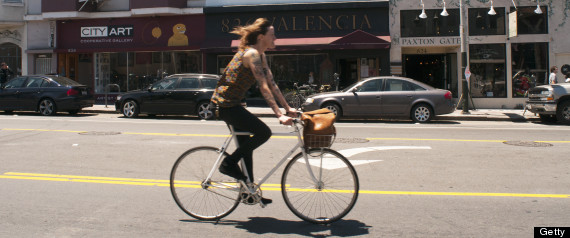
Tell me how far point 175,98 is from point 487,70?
43.4 ft

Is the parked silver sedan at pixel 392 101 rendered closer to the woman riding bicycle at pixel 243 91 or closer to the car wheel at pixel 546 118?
the car wheel at pixel 546 118

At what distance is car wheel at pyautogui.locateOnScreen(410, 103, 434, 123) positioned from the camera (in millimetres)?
15977

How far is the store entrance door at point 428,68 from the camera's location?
23.1 meters

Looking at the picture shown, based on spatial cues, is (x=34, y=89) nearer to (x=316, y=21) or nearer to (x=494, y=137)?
(x=316, y=21)

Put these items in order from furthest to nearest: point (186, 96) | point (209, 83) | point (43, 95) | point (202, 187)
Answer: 1. point (43, 95)
2. point (209, 83)
3. point (186, 96)
4. point (202, 187)

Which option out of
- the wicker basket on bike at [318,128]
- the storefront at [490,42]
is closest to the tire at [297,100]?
the storefront at [490,42]

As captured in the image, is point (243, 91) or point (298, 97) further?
point (298, 97)

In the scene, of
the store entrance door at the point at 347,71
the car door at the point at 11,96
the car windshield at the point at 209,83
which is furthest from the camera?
the store entrance door at the point at 347,71

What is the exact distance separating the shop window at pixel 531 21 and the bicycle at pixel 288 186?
64.1ft

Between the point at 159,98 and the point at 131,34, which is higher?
the point at 131,34

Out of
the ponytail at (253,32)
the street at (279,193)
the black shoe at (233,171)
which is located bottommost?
the street at (279,193)

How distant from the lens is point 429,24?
21.7m

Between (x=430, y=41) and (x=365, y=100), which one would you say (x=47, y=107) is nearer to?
(x=365, y=100)

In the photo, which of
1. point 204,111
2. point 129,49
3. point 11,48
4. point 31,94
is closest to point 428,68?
point 204,111
